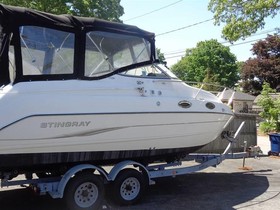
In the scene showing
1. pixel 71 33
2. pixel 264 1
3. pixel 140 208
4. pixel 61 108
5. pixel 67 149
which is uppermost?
pixel 264 1

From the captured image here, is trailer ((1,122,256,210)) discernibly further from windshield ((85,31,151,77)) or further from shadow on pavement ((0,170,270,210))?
windshield ((85,31,151,77))

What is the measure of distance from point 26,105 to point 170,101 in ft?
9.00

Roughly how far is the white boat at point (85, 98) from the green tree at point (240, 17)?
32.4 feet

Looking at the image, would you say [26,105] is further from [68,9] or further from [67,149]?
[68,9]

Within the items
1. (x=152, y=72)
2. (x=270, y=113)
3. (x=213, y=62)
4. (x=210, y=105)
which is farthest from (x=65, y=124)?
(x=213, y=62)

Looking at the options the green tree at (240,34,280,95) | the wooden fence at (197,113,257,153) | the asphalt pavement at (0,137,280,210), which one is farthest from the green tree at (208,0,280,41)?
the green tree at (240,34,280,95)

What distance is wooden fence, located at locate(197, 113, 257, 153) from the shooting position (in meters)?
12.8

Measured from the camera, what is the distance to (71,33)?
21.8ft

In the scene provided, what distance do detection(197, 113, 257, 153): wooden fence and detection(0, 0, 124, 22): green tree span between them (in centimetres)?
1088

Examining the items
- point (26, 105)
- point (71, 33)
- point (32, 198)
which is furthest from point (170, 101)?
point (32, 198)

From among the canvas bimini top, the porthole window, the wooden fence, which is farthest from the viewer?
the wooden fence

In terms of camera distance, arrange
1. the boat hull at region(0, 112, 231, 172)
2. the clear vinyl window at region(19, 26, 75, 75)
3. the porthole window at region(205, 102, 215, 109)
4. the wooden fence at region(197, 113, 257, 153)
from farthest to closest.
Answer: the wooden fence at region(197, 113, 257, 153) < the porthole window at region(205, 102, 215, 109) < the clear vinyl window at region(19, 26, 75, 75) < the boat hull at region(0, 112, 231, 172)

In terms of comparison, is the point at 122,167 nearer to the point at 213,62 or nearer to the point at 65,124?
the point at 65,124

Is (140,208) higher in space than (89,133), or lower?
lower
